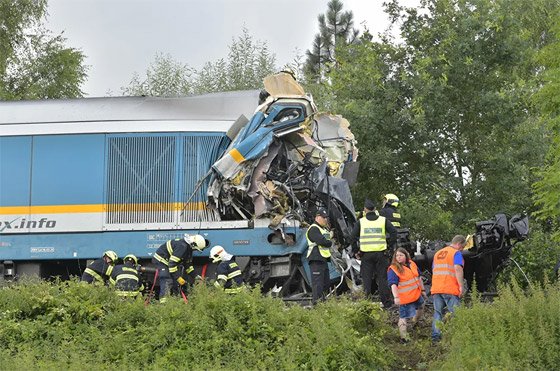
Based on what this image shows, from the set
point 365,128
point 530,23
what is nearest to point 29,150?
point 365,128

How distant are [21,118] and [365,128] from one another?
7.45m

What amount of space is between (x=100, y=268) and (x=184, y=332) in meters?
3.97

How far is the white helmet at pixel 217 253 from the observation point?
13.1m

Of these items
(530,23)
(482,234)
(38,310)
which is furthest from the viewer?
(530,23)

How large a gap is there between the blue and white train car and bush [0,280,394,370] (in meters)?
2.96

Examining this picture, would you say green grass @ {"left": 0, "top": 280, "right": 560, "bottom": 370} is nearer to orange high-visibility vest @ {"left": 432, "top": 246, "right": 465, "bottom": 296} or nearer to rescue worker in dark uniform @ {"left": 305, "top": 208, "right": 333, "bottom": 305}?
orange high-visibility vest @ {"left": 432, "top": 246, "right": 465, "bottom": 296}

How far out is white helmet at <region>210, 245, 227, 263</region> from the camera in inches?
514

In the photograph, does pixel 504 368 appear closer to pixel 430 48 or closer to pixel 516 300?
pixel 516 300

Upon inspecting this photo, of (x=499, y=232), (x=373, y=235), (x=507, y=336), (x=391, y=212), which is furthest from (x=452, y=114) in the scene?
(x=507, y=336)

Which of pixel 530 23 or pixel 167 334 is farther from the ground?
pixel 530 23

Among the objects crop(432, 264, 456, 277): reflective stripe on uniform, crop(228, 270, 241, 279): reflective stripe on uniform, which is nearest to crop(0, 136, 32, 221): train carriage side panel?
crop(228, 270, 241, 279): reflective stripe on uniform

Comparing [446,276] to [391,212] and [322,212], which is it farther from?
[391,212]

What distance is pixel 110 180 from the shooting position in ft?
46.8

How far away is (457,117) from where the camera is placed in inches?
742
